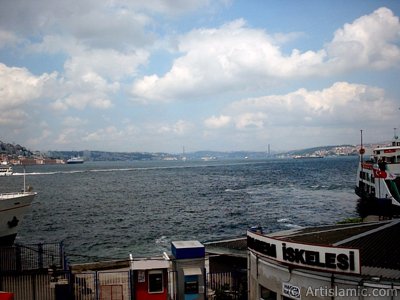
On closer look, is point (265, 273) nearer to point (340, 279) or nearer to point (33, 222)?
point (340, 279)

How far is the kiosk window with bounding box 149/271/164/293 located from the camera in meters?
18.8

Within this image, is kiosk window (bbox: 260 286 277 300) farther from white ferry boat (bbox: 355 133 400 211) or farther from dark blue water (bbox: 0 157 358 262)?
white ferry boat (bbox: 355 133 400 211)

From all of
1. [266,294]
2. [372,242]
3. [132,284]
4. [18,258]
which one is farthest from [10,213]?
[372,242]

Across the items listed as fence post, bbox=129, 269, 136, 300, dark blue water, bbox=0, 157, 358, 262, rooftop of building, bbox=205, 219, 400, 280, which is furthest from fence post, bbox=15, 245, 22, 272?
rooftop of building, bbox=205, 219, 400, 280

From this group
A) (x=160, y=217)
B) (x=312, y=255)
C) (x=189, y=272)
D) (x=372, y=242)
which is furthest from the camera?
(x=160, y=217)

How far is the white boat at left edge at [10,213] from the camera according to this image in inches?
1555

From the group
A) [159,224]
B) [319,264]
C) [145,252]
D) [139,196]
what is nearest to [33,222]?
[159,224]

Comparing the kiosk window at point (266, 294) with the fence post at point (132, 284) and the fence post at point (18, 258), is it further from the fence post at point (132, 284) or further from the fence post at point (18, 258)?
the fence post at point (18, 258)

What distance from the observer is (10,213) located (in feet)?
133

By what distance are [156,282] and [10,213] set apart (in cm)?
2748

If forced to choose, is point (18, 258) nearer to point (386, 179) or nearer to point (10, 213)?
point (10, 213)

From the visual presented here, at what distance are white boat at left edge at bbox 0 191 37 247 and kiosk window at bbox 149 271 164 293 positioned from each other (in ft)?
86.1

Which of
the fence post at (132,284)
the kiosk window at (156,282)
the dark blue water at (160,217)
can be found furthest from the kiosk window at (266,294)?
the dark blue water at (160,217)

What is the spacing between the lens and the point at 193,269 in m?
19.1
